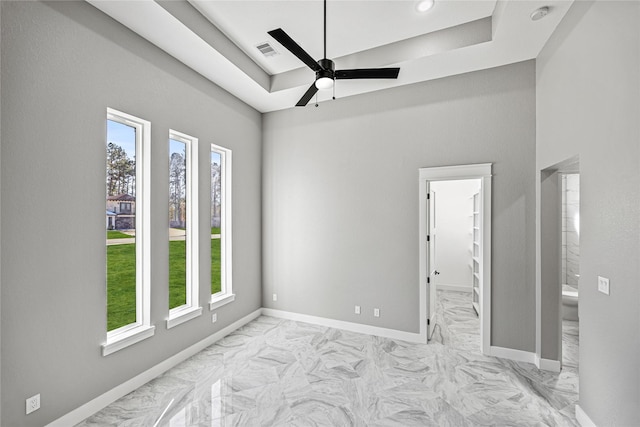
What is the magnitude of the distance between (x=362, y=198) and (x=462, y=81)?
6.12 feet

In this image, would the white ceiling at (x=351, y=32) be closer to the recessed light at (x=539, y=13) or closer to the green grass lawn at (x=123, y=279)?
the recessed light at (x=539, y=13)

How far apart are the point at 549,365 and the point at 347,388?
2112 mm

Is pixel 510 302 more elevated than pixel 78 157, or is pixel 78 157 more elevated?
pixel 78 157

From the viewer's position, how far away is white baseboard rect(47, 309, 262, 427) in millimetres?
2217

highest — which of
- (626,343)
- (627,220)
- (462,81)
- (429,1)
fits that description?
(429,1)

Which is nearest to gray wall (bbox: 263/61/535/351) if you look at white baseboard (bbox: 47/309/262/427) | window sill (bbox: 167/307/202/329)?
white baseboard (bbox: 47/309/262/427)

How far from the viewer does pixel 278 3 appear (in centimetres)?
272

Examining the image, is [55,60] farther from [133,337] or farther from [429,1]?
[429,1]

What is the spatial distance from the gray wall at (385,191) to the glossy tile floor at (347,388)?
0.47m

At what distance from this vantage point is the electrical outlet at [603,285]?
195 cm

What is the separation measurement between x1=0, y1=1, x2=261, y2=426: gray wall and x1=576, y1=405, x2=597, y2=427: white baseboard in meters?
3.68

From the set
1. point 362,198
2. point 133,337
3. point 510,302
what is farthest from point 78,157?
point 510,302

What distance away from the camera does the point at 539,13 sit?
243 cm

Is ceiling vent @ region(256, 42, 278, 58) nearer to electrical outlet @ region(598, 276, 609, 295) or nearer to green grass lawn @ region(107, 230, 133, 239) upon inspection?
green grass lawn @ region(107, 230, 133, 239)
